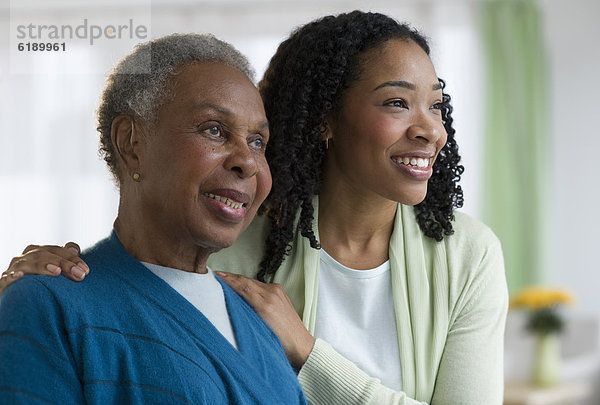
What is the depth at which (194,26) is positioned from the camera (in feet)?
18.5

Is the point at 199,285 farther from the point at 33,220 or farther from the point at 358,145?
the point at 33,220

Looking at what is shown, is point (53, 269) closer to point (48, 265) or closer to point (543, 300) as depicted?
point (48, 265)

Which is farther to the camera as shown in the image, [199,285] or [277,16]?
[277,16]

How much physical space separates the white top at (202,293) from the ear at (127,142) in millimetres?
157

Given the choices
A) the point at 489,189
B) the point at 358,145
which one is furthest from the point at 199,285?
the point at 489,189

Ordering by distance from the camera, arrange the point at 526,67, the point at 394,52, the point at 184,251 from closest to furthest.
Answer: the point at 184,251, the point at 394,52, the point at 526,67

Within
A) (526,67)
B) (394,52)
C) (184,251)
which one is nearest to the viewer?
(184,251)

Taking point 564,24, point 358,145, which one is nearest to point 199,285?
point 358,145

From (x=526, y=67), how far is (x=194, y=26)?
2.43 meters

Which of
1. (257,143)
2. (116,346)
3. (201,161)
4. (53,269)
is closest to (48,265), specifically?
(53,269)

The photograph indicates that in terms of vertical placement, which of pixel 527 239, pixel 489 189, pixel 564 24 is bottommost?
pixel 527 239

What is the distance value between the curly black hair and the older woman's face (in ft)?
1.22

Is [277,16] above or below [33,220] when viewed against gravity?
above

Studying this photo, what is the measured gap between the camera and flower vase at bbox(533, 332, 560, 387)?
377 cm
